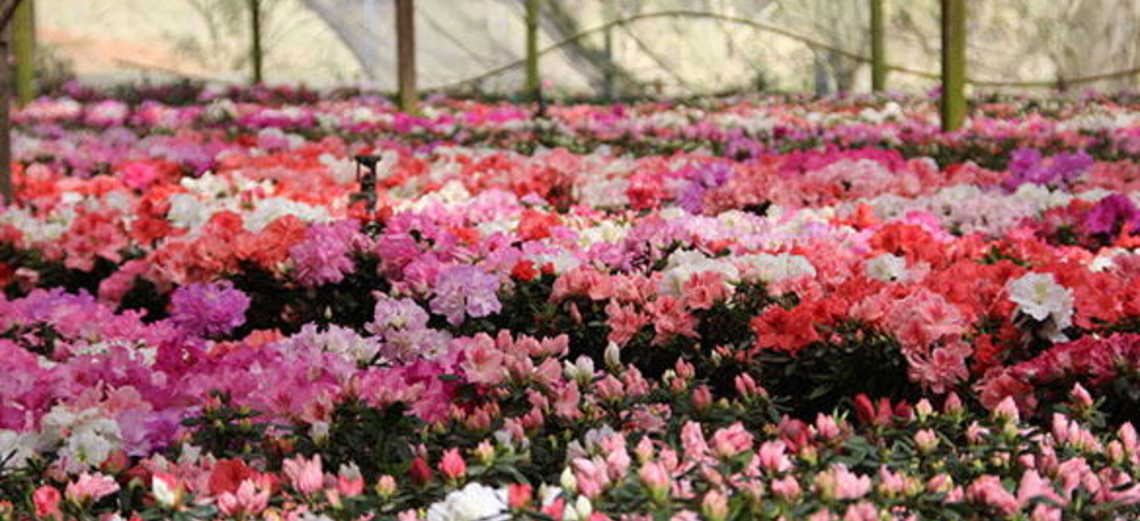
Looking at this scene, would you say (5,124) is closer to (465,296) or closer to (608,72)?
(465,296)

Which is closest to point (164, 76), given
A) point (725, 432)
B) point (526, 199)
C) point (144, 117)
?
point (144, 117)

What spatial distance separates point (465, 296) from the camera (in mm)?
4047

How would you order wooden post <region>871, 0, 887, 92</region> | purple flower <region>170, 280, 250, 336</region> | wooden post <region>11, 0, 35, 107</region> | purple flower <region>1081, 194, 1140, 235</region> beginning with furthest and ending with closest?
wooden post <region>871, 0, 887, 92</region>, wooden post <region>11, 0, 35, 107</region>, purple flower <region>1081, 194, 1140, 235</region>, purple flower <region>170, 280, 250, 336</region>

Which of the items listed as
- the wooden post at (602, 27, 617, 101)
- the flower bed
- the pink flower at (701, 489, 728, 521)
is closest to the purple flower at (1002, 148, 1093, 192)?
the flower bed

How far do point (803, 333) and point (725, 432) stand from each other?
3.01ft

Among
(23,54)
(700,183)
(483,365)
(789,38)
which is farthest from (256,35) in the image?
(483,365)

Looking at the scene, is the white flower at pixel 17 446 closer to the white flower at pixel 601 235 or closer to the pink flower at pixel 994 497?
the pink flower at pixel 994 497

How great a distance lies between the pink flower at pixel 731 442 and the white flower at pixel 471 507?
0.36m

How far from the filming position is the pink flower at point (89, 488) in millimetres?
2301

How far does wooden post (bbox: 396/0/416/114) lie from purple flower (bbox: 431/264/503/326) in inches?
310

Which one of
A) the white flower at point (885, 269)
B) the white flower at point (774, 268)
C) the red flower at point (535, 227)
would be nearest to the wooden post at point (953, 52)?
the red flower at point (535, 227)

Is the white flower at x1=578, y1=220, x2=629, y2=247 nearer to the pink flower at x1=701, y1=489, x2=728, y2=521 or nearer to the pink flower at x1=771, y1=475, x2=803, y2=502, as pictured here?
the pink flower at x1=771, y1=475, x2=803, y2=502

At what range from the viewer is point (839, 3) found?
18.2 m

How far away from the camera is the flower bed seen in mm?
2258
